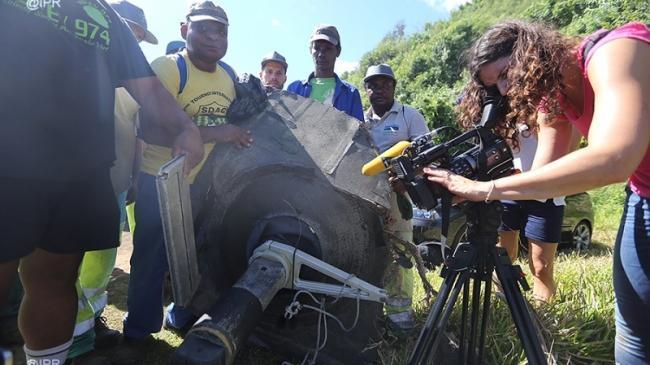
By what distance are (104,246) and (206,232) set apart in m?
0.75

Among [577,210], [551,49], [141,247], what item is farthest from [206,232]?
[577,210]

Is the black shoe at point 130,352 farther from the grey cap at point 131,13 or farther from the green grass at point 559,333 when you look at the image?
the grey cap at point 131,13

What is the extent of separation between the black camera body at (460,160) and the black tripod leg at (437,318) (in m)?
0.37

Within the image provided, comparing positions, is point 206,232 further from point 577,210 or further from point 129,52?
point 577,210

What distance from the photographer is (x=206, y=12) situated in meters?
2.97

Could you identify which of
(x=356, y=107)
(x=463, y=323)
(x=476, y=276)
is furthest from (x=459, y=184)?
(x=356, y=107)

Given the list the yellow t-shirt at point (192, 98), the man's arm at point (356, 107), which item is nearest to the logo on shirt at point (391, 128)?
the man's arm at point (356, 107)

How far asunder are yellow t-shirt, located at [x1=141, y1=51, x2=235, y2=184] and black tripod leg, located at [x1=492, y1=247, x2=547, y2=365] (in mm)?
1852

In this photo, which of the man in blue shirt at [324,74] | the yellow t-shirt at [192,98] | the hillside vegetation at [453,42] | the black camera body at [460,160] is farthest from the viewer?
the hillside vegetation at [453,42]

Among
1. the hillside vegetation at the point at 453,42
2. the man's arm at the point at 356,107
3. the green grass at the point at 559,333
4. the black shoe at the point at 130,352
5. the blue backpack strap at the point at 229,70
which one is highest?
the hillside vegetation at the point at 453,42

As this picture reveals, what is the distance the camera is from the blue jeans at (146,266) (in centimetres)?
286

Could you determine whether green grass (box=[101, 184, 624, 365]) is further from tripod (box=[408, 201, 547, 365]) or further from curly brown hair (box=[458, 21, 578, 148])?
curly brown hair (box=[458, 21, 578, 148])

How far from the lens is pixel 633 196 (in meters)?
1.74

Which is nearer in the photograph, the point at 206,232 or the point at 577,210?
the point at 206,232
